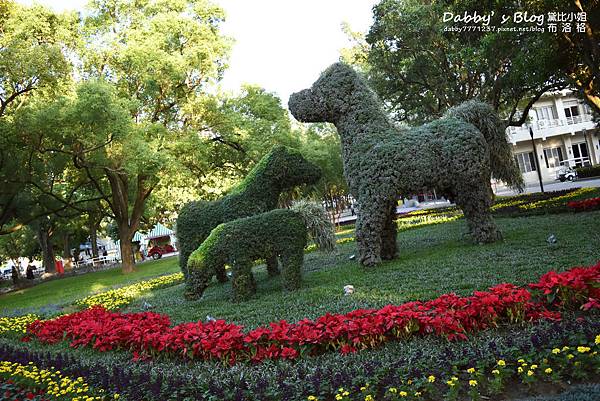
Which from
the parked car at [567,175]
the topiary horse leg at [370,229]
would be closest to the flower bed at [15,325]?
the topiary horse leg at [370,229]

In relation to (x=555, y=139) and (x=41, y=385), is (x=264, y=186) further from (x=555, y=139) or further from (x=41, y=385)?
(x=555, y=139)

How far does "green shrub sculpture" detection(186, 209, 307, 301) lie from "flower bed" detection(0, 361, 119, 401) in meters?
3.57

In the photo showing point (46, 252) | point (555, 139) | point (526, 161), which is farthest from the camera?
point (526, 161)

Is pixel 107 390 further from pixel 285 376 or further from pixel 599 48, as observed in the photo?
pixel 599 48

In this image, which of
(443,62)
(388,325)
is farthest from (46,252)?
(388,325)

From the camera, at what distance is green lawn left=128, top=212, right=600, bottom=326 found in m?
6.96

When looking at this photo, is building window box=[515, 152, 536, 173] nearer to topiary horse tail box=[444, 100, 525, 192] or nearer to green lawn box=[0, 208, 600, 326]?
green lawn box=[0, 208, 600, 326]

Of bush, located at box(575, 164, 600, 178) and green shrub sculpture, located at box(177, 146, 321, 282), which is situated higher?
green shrub sculpture, located at box(177, 146, 321, 282)

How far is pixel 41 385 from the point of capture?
5234 mm

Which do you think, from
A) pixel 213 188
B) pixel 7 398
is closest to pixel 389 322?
pixel 7 398

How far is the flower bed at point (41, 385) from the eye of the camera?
4.72 m

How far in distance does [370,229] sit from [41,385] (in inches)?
248

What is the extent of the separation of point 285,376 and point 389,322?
1.31 meters

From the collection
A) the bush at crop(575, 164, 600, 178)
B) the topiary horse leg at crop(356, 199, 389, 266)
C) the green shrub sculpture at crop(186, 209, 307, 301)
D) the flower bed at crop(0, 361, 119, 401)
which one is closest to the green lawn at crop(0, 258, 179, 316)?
the green shrub sculpture at crop(186, 209, 307, 301)
